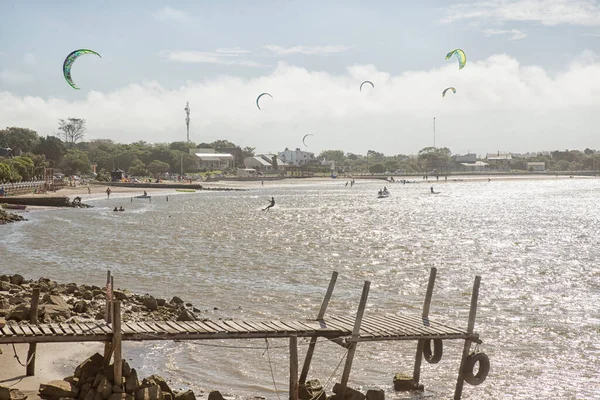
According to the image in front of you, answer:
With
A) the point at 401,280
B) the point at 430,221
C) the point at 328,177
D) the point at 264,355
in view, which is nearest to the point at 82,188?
the point at 430,221

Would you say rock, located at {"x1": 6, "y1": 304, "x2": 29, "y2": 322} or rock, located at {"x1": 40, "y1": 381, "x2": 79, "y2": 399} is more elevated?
rock, located at {"x1": 6, "y1": 304, "x2": 29, "y2": 322}

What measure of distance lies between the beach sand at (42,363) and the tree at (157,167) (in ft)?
416

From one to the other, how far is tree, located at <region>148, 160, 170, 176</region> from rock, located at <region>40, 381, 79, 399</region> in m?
131

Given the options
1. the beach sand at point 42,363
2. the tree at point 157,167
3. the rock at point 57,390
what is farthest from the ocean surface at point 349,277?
the tree at point 157,167

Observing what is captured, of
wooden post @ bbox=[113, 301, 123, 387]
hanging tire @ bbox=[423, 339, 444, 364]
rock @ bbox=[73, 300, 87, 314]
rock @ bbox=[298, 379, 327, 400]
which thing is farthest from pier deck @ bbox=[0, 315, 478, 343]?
rock @ bbox=[73, 300, 87, 314]

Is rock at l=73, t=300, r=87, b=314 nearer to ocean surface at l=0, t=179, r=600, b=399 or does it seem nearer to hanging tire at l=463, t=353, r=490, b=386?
ocean surface at l=0, t=179, r=600, b=399

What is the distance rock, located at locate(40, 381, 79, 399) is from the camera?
962 cm

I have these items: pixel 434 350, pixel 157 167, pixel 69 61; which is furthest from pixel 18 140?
pixel 434 350

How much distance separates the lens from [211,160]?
537ft

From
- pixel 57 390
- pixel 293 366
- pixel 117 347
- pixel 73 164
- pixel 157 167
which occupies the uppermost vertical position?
pixel 73 164

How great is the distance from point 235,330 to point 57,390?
2.61 metres

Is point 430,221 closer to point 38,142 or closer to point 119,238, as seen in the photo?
point 119,238

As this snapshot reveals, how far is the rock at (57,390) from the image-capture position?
9.62 metres

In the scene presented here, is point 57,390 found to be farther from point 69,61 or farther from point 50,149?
point 50,149
